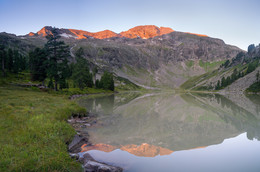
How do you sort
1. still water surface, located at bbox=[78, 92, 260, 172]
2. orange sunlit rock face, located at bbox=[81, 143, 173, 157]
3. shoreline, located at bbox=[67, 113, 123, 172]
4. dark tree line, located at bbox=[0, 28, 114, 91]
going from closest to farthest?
shoreline, located at bbox=[67, 113, 123, 172] < still water surface, located at bbox=[78, 92, 260, 172] < orange sunlit rock face, located at bbox=[81, 143, 173, 157] < dark tree line, located at bbox=[0, 28, 114, 91]

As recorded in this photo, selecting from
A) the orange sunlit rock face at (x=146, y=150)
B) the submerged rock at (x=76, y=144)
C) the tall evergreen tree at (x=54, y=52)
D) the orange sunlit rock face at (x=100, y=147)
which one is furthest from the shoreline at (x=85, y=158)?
the tall evergreen tree at (x=54, y=52)

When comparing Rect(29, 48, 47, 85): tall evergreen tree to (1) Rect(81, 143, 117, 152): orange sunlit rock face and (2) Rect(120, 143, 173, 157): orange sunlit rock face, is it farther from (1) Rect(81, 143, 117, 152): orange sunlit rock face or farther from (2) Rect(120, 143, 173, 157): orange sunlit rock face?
(2) Rect(120, 143, 173, 157): orange sunlit rock face

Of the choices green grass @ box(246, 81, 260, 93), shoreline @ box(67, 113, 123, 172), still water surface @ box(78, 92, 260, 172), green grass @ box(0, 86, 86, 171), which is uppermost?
green grass @ box(0, 86, 86, 171)

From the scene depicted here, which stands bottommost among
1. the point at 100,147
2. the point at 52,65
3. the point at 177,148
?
the point at 177,148

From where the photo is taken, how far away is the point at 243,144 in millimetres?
16906

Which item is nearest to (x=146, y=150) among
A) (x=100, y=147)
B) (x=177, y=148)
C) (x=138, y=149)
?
(x=138, y=149)

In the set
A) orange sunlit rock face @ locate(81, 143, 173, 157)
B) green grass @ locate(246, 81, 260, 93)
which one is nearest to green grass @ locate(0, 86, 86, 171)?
orange sunlit rock face @ locate(81, 143, 173, 157)

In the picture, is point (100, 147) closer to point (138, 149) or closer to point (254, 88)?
point (138, 149)

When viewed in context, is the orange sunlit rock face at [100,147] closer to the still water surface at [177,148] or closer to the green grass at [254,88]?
the still water surface at [177,148]

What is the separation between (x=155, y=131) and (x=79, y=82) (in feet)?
242

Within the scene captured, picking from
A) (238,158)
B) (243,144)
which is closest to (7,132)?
(238,158)

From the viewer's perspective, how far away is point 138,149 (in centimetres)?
1521

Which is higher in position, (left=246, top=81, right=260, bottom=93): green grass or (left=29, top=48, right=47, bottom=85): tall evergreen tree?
(left=29, top=48, right=47, bottom=85): tall evergreen tree

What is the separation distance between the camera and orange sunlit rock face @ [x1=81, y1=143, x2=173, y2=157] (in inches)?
569
